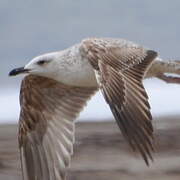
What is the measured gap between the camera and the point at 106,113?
730 inches

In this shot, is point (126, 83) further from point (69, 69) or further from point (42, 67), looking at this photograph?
point (42, 67)

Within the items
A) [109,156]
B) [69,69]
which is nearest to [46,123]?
[69,69]

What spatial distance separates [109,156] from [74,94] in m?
1.56

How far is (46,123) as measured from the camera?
1503 centimetres

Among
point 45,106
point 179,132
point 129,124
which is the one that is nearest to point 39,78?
point 45,106

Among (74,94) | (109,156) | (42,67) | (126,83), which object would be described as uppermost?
(126,83)

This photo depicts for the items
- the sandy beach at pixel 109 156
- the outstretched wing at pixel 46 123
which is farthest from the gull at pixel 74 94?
the sandy beach at pixel 109 156

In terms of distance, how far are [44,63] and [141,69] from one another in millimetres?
919

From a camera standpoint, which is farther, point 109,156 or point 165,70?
point 109,156

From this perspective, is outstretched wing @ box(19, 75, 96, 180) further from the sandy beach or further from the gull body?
the sandy beach

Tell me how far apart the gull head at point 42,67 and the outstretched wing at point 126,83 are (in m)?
0.34

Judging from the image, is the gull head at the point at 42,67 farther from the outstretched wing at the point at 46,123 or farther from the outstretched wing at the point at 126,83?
the outstretched wing at the point at 126,83

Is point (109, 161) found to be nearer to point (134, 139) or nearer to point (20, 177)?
point (20, 177)

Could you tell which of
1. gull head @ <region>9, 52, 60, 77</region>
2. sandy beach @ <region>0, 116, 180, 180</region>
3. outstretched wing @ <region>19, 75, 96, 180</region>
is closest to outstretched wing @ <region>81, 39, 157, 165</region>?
gull head @ <region>9, 52, 60, 77</region>
